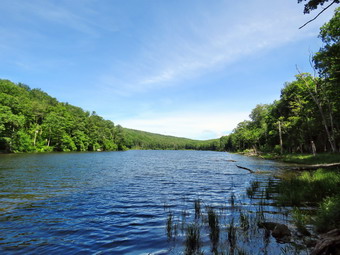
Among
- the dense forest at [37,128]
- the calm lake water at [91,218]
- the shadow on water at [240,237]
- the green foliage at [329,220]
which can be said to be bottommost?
the calm lake water at [91,218]

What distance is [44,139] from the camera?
281ft

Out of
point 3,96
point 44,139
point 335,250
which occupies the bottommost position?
point 335,250

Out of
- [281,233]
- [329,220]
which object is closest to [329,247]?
[281,233]

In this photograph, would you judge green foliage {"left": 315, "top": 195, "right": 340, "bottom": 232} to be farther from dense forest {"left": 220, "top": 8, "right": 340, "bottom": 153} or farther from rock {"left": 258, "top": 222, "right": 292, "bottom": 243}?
dense forest {"left": 220, "top": 8, "right": 340, "bottom": 153}

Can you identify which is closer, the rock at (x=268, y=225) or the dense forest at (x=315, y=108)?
the rock at (x=268, y=225)

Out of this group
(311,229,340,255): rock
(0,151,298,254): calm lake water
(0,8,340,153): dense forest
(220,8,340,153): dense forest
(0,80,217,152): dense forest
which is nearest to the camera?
(311,229,340,255): rock

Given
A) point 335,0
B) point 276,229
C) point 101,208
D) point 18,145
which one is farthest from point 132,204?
point 18,145

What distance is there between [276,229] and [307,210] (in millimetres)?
4103

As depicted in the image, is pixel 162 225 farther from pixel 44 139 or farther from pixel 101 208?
pixel 44 139

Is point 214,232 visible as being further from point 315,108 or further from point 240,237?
point 315,108

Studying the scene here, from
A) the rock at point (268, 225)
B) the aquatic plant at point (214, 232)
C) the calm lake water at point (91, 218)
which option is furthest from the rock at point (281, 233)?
the aquatic plant at point (214, 232)

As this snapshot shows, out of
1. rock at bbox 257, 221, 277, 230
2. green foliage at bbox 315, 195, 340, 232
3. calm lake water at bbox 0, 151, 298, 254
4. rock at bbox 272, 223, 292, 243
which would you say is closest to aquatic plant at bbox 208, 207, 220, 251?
calm lake water at bbox 0, 151, 298, 254

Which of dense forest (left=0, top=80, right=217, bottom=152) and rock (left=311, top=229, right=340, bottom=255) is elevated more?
dense forest (left=0, top=80, right=217, bottom=152)

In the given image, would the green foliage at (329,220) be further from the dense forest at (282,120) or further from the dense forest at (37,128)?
the dense forest at (37,128)
